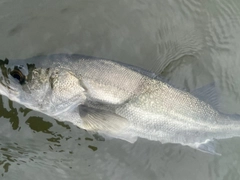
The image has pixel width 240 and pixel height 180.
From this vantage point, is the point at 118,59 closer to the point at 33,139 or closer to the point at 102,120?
the point at 102,120

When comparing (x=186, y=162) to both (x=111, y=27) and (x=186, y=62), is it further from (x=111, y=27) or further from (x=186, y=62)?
(x=111, y=27)

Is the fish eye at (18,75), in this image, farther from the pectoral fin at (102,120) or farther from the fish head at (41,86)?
the pectoral fin at (102,120)

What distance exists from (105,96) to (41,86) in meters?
0.54

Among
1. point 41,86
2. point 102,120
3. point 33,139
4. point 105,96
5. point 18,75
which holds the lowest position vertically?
point 33,139

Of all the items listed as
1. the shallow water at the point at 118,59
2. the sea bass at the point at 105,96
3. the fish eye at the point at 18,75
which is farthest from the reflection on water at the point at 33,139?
the fish eye at the point at 18,75

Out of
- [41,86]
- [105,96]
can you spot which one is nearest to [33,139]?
[41,86]

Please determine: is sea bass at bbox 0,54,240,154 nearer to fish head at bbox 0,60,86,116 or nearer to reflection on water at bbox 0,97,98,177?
fish head at bbox 0,60,86,116

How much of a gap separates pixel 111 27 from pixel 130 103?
1048 millimetres

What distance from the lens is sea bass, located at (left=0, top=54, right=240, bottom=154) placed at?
9.73 ft

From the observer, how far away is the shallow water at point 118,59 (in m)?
3.50

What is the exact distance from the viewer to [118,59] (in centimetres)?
375

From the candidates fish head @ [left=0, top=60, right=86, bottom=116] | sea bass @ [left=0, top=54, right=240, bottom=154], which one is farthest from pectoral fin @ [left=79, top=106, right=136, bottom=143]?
fish head @ [left=0, top=60, right=86, bottom=116]

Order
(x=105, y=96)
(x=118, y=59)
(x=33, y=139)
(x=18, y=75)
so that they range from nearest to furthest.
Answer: (x=18, y=75) < (x=105, y=96) < (x=33, y=139) < (x=118, y=59)

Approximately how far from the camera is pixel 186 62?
12.9 feet
